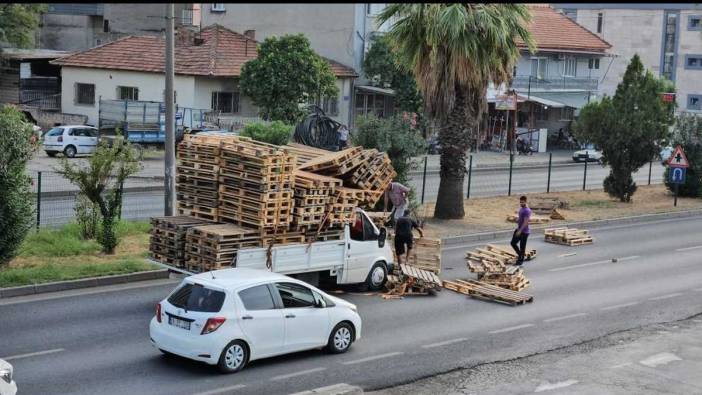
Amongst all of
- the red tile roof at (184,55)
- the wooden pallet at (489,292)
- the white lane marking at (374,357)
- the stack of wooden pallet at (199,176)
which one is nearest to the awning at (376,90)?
the red tile roof at (184,55)

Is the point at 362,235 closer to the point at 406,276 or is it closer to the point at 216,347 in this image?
the point at 406,276

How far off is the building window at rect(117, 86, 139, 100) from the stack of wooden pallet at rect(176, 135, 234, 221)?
35.3 m

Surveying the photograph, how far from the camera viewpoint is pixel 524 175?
4572cm

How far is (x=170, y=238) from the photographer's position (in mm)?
18172

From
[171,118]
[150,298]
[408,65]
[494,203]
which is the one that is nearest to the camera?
[150,298]

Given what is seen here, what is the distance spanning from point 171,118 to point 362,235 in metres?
5.80

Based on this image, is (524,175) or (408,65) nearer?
(408,65)

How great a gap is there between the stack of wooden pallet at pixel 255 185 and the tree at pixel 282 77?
97.0ft

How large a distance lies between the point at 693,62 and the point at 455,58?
56789 mm

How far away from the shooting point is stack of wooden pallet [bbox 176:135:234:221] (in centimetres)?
1867

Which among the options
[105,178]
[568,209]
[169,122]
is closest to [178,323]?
[105,178]

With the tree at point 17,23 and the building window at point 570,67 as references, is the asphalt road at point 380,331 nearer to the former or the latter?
the tree at point 17,23

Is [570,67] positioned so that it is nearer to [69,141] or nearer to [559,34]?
[559,34]

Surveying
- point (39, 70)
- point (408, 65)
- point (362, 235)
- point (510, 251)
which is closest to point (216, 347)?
point (362, 235)
